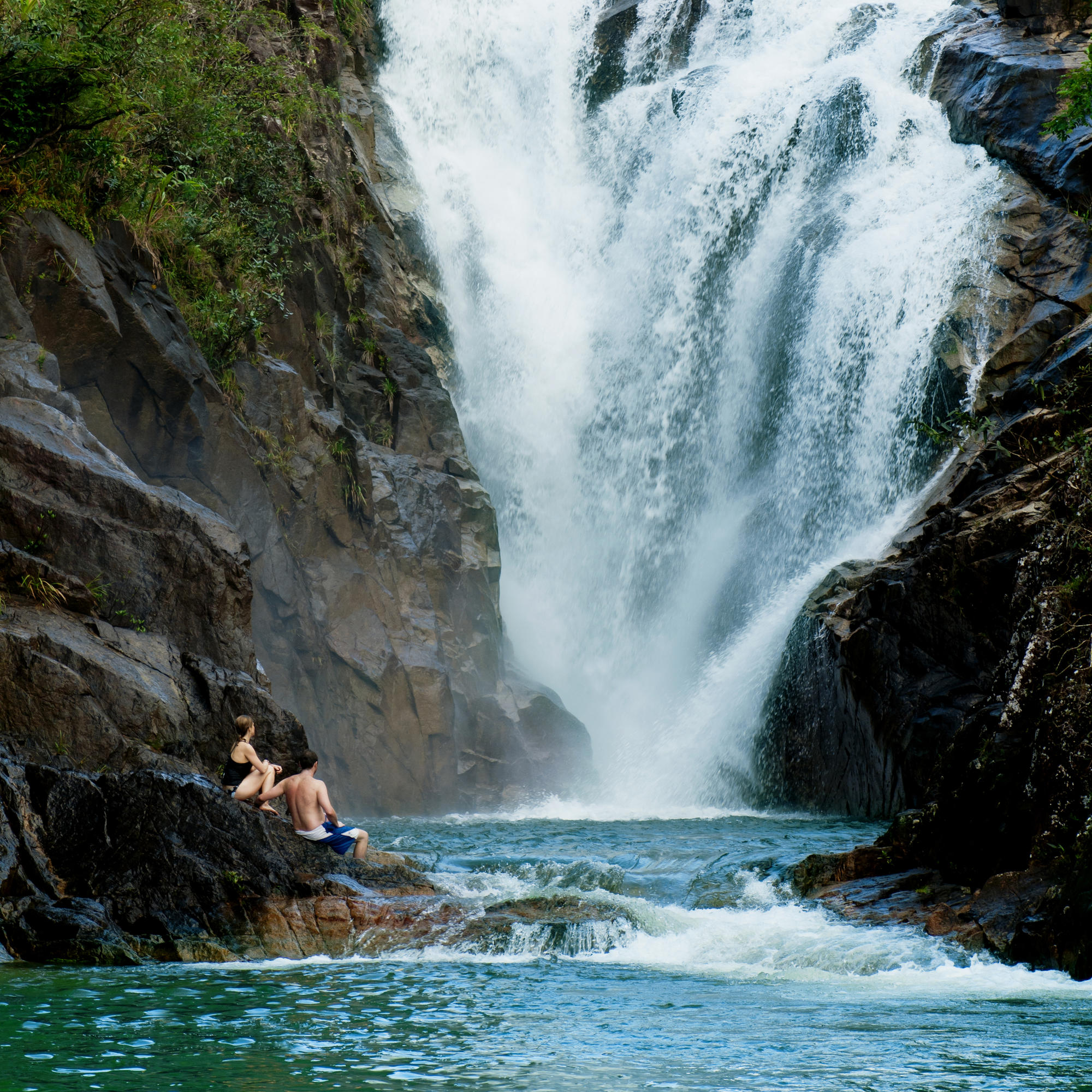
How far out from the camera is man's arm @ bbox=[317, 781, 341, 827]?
973 centimetres

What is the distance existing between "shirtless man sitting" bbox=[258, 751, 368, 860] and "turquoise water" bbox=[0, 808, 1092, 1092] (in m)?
0.98

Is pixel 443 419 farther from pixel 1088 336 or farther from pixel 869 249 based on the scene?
pixel 1088 336

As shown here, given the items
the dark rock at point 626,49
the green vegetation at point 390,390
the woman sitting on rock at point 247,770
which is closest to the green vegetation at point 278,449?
the green vegetation at point 390,390

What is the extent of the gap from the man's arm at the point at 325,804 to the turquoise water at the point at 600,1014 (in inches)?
48.7

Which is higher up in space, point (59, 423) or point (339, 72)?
point (339, 72)

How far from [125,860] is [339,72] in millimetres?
21948

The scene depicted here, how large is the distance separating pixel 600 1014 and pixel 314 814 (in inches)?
167

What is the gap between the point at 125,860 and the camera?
26.3 ft

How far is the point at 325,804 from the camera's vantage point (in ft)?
32.5

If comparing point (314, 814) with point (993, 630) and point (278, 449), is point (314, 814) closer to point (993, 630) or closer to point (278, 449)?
point (278, 449)

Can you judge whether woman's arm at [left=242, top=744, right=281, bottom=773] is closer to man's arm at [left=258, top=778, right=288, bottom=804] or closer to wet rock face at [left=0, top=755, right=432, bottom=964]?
man's arm at [left=258, top=778, right=288, bottom=804]

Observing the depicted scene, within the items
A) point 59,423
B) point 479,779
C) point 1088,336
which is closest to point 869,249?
point 1088,336

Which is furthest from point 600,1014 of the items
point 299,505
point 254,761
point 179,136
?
point 179,136

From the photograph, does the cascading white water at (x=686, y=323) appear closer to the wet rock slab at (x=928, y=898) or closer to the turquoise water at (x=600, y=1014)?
the wet rock slab at (x=928, y=898)
